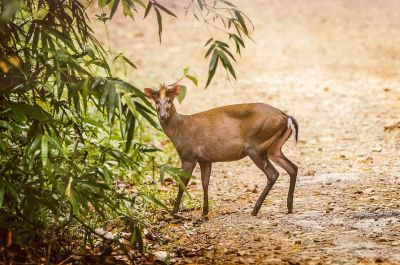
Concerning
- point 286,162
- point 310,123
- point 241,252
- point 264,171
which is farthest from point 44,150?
point 310,123

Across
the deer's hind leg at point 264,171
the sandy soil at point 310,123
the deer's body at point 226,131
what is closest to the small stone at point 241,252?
the sandy soil at point 310,123

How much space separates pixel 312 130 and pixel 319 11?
11557mm

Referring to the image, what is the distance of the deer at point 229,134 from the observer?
575 cm

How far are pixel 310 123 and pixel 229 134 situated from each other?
15.8ft

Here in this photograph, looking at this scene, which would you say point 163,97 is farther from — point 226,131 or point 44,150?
point 44,150

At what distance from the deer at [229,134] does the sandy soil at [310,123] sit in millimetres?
381

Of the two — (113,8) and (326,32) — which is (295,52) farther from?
(113,8)

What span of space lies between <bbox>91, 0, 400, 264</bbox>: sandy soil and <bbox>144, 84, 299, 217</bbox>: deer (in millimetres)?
381

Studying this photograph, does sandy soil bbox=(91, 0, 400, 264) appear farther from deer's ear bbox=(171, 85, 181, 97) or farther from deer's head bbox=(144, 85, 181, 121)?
deer's ear bbox=(171, 85, 181, 97)

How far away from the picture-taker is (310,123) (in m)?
10.4

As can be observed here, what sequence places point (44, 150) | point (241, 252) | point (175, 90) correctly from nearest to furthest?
point (44, 150) < point (241, 252) < point (175, 90)

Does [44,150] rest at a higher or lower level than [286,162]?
higher

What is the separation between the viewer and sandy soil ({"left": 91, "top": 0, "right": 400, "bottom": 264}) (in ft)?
15.8

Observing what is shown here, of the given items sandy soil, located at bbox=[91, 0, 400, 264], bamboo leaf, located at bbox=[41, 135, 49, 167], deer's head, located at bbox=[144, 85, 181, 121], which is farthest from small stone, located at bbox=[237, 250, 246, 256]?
bamboo leaf, located at bbox=[41, 135, 49, 167]
